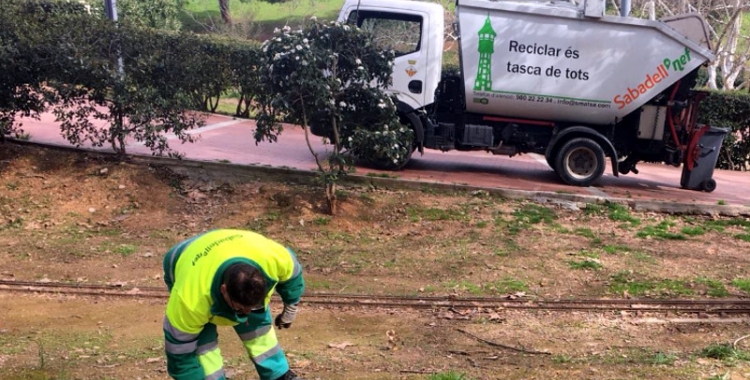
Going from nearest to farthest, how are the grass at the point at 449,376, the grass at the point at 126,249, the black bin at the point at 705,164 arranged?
1. the grass at the point at 449,376
2. the grass at the point at 126,249
3. the black bin at the point at 705,164

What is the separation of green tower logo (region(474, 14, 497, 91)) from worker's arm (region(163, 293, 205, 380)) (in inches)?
313

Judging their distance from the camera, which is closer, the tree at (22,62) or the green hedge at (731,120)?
the tree at (22,62)

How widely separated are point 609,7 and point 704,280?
1963 centimetres

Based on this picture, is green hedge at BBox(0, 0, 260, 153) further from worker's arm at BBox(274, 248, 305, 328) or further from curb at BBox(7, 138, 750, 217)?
worker's arm at BBox(274, 248, 305, 328)

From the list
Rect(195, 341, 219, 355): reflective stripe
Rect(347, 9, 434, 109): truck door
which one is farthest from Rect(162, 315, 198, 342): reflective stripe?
Rect(347, 9, 434, 109): truck door

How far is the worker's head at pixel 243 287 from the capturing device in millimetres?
3195

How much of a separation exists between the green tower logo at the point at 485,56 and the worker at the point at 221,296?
742 centimetres

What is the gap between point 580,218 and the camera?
941 centimetres

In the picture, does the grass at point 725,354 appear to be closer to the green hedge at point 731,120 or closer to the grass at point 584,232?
the grass at point 584,232

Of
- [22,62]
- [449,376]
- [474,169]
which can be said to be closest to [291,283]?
[449,376]

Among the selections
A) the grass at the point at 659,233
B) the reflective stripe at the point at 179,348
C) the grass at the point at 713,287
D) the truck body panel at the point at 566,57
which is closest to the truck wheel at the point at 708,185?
the truck body panel at the point at 566,57

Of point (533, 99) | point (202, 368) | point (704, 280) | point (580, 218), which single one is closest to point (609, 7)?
point (533, 99)

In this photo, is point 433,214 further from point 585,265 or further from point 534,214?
point 585,265

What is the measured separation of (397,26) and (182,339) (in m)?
8.31
